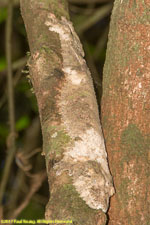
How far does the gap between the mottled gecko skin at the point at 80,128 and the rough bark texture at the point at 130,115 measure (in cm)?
7

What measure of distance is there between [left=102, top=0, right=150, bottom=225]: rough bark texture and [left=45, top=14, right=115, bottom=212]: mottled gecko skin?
2.7 inches

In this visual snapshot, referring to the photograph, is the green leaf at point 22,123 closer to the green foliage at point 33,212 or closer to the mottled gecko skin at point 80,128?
the green foliage at point 33,212

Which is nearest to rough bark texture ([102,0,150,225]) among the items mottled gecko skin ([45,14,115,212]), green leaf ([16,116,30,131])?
mottled gecko skin ([45,14,115,212])

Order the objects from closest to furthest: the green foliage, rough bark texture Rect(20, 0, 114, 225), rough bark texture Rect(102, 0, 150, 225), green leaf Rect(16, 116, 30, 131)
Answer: rough bark texture Rect(20, 0, 114, 225) < rough bark texture Rect(102, 0, 150, 225) < the green foliage < green leaf Rect(16, 116, 30, 131)

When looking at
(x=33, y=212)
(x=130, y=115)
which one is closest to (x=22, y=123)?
(x=33, y=212)

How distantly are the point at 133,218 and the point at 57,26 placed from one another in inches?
15.4

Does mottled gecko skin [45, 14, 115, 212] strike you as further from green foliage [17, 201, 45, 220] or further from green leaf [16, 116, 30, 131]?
green leaf [16, 116, 30, 131]

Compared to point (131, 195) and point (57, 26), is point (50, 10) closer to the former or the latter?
point (57, 26)

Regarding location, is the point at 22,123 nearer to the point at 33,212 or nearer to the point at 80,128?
the point at 33,212

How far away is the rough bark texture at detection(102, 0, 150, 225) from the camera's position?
754mm

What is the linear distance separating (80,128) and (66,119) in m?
0.03

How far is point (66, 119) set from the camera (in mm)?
701

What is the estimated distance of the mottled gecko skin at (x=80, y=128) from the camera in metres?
0.62

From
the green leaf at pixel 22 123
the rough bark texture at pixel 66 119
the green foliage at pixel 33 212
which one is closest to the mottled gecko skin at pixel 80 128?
the rough bark texture at pixel 66 119
